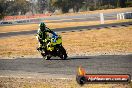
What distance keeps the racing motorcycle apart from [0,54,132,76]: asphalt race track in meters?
0.32

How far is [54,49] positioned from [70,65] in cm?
244

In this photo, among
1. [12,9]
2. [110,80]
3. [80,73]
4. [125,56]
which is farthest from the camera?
[12,9]

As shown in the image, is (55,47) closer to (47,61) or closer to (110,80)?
(47,61)

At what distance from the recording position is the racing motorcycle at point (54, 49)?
52.5ft

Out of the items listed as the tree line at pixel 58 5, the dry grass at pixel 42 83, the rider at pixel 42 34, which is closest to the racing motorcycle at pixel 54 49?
the rider at pixel 42 34

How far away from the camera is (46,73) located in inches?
508

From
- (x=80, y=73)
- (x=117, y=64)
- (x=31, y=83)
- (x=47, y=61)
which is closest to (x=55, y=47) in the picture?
(x=47, y=61)

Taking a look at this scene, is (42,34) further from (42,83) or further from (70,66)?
(42,83)

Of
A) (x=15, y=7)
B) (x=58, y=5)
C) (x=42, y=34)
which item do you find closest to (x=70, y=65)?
(x=42, y=34)

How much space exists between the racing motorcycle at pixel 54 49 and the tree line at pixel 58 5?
5456cm

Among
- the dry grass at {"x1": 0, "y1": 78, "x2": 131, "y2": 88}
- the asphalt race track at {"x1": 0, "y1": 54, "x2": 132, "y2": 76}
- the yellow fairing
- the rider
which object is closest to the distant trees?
the rider

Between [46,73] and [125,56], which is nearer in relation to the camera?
[46,73]

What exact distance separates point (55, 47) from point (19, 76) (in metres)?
3.79

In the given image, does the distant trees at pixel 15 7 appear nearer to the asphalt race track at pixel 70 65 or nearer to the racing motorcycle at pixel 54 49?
the racing motorcycle at pixel 54 49
